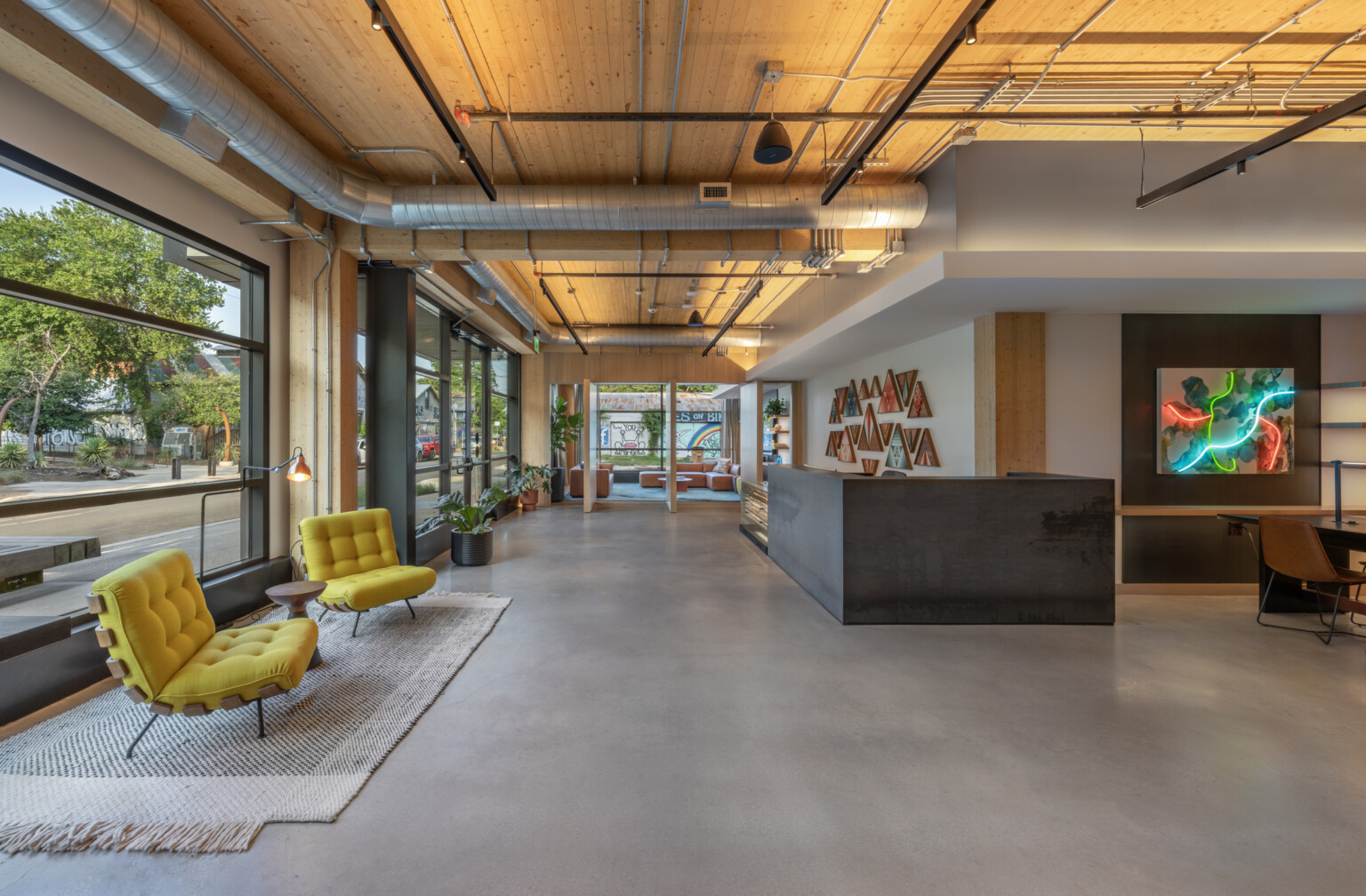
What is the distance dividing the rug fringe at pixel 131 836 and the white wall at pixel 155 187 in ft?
10.5

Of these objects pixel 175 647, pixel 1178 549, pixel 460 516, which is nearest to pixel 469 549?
pixel 460 516

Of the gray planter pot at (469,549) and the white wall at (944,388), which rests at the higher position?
the white wall at (944,388)

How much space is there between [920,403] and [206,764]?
22.0ft

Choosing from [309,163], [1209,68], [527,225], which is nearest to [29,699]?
[309,163]

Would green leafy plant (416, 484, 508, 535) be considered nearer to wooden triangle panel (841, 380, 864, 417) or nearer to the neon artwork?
wooden triangle panel (841, 380, 864, 417)

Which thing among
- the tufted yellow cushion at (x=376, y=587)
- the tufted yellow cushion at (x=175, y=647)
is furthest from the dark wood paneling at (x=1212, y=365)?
the tufted yellow cushion at (x=175, y=647)

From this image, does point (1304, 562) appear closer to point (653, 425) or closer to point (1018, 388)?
point (1018, 388)

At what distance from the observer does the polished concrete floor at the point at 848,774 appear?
Answer: 1.95 meters

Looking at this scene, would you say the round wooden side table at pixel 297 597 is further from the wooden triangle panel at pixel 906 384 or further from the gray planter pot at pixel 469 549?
the wooden triangle panel at pixel 906 384

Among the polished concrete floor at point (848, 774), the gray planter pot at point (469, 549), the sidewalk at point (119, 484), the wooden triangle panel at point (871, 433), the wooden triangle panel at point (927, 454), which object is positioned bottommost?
the polished concrete floor at point (848, 774)

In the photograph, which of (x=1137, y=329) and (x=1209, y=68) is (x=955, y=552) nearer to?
(x=1137, y=329)

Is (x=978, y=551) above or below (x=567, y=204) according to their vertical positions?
below

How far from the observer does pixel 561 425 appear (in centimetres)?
1220

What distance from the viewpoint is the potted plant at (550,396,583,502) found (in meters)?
12.2
